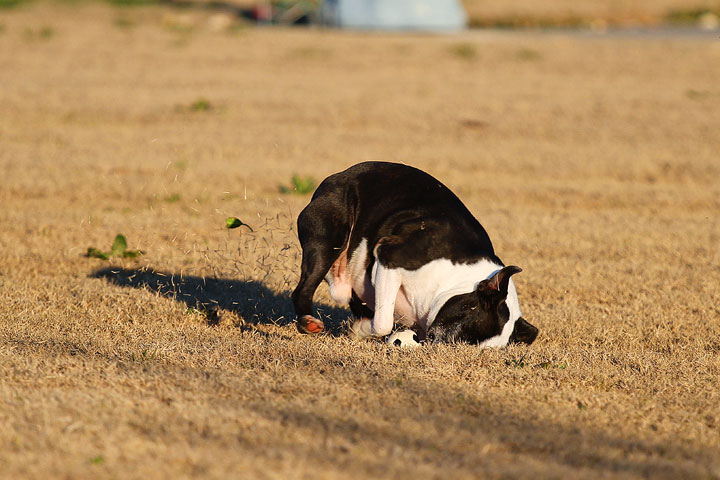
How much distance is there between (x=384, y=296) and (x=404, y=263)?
0.22 m

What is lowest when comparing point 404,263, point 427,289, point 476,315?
point 476,315

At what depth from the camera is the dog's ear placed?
4.72 m

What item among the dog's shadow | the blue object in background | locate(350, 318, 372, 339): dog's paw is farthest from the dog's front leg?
the blue object in background

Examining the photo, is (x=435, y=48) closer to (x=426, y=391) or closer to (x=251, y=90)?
(x=251, y=90)

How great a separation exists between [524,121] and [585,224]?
5104mm

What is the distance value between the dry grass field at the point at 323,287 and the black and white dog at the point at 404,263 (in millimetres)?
167

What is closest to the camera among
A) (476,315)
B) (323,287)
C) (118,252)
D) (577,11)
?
(476,315)

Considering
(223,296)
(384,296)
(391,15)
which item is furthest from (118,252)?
(391,15)

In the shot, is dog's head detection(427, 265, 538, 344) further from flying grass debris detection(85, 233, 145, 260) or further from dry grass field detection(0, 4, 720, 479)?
flying grass debris detection(85, 233, 145, 260)

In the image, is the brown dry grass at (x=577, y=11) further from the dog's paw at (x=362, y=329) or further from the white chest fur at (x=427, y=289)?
the white chest fur at (x=427, y=289)

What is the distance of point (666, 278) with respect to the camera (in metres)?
7.17

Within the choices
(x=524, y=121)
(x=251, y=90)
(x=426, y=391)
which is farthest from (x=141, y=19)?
(x=426, y=391)

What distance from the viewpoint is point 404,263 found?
194 inches

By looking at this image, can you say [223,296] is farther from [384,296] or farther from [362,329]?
[384,296]
